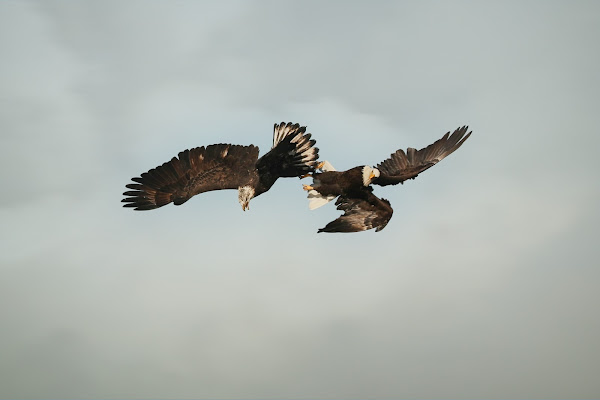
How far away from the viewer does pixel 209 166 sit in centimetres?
1580

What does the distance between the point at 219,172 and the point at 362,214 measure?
125 inches

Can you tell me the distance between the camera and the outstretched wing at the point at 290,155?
50.7ft

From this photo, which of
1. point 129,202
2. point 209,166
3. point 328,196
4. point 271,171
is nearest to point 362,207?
point 328,196

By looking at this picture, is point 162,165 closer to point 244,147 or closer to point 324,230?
point 244,147

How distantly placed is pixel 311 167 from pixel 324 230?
4.56ft

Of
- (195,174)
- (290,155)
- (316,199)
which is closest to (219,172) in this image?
(195,174)

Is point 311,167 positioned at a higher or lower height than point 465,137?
lower

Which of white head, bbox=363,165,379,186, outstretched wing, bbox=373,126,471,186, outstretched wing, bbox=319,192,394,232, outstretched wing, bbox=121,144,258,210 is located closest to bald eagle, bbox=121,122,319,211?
outstretched wing, bbox=121,144,258,210

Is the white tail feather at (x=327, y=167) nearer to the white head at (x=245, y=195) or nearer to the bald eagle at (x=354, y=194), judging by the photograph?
the bald eagle at (x=354, y=194)

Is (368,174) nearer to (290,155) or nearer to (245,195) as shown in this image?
(290,155)

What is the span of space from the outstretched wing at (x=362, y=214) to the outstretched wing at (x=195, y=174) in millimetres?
2226

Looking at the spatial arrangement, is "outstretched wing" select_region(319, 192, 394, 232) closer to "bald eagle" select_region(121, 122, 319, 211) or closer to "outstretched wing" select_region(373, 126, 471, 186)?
"bald eagle" select_region(121, 122, 319, 211)

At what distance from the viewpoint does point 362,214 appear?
16688 millimetres

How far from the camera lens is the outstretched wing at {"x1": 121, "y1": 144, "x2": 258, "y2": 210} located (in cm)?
1573
